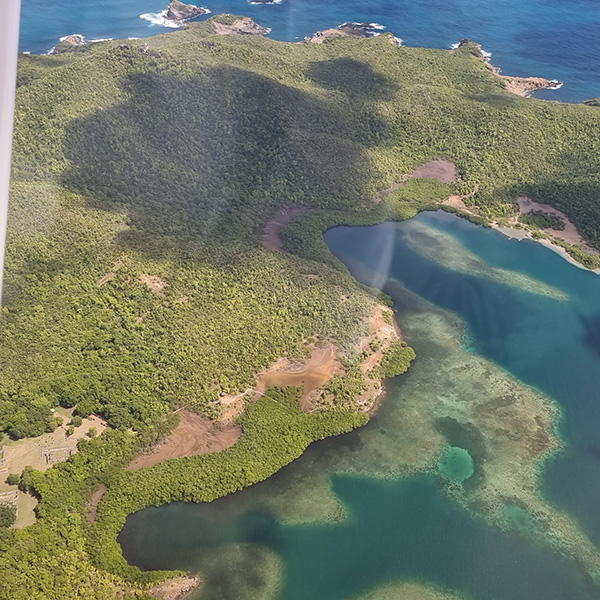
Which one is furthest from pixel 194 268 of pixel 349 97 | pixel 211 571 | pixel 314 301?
pixel 349 97

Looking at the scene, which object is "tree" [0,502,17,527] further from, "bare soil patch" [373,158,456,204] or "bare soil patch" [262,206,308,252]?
"bare soil patch" [373,158,456,204]

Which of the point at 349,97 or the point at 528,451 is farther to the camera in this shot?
the point at 349,97

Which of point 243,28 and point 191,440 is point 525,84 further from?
point 191,440

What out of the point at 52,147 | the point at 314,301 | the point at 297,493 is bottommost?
the point at 297,493

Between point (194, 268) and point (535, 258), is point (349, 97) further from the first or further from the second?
point (194, 268)

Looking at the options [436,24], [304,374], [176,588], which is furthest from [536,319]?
[436,24]

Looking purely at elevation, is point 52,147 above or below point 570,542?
above
